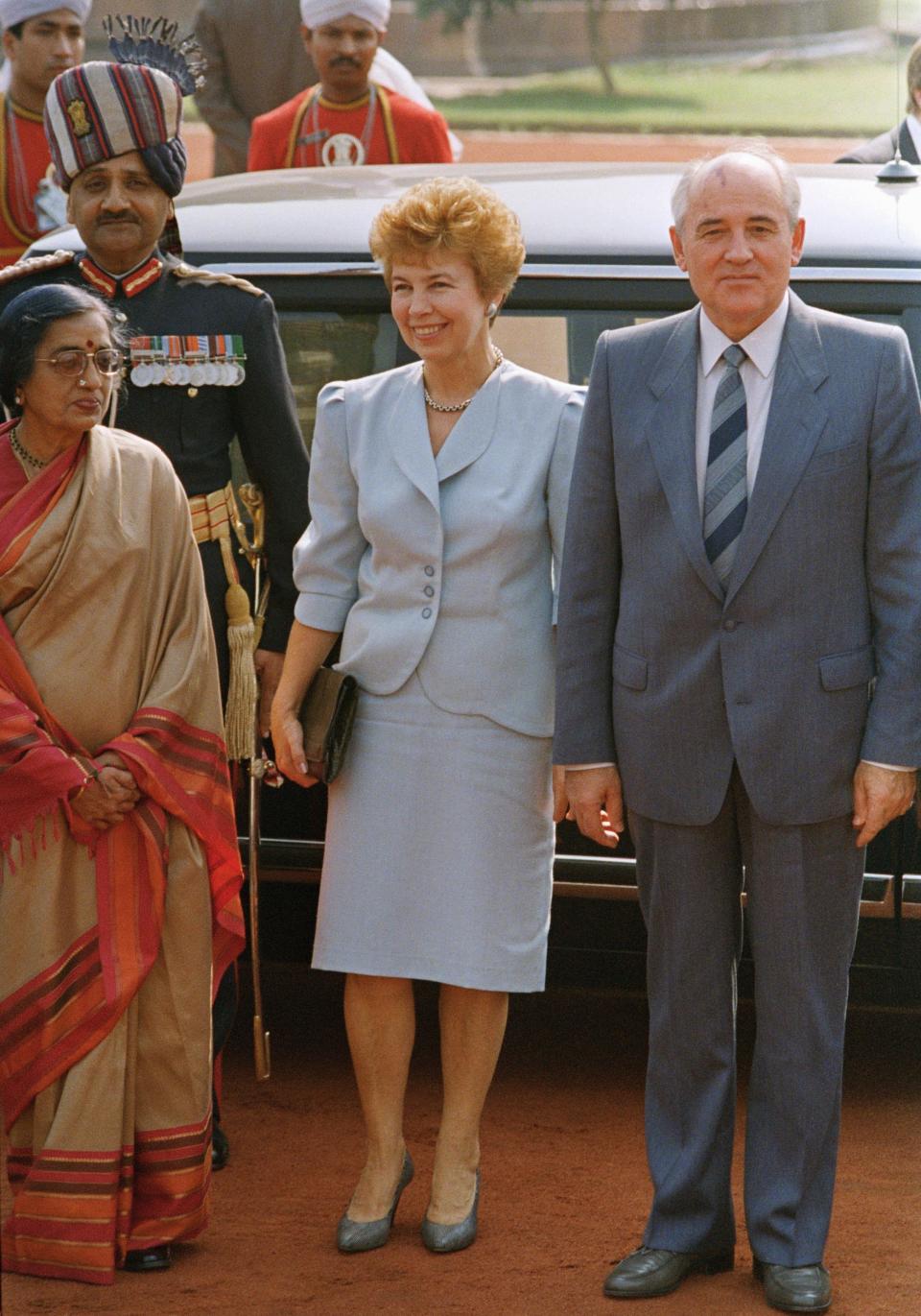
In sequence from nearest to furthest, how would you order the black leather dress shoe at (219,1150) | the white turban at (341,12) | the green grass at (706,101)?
the black leather dress shoe at (219,1150)
the white turban at (341,12)
the green grass at (706,101)

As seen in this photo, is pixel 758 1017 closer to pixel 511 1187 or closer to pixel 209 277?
pixel 511 1187

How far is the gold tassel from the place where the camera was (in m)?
4.49

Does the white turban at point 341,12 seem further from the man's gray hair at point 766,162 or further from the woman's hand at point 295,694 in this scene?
the man's gray hair at point 766,162

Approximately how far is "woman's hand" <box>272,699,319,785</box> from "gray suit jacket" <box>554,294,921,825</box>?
0.56 metres

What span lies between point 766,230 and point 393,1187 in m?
1.94

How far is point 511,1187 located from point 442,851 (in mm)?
872

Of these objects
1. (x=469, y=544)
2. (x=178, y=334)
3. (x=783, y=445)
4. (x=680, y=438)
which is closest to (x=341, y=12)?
(x=178, y=334)

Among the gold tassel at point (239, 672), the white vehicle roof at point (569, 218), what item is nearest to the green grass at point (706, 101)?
the white vehicle roof at point (569, 218)

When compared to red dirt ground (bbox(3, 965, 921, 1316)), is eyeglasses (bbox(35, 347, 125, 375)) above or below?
above

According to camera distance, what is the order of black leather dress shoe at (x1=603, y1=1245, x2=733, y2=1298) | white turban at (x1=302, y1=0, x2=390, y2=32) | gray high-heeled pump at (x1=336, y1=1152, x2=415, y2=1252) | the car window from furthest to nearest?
white turban at (x1=302, y1=0, x2=390, y2=32)
the car window
gray high-heeled pump at (x1=336, y1=1152, x2=415, y2=1252)
black leather dress shoe at (x1=603, y1=1245, x2=733, y2=1298)

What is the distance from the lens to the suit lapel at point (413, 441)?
13.2ft

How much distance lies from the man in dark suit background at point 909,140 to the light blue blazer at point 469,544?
2439 mm

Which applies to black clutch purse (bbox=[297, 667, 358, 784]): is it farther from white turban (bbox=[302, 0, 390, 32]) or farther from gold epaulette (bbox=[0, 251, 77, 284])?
white turban (bbox=[302, 0, 390, 32])

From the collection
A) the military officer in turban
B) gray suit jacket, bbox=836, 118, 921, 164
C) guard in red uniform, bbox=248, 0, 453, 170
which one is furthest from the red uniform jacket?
the military officer in turban
